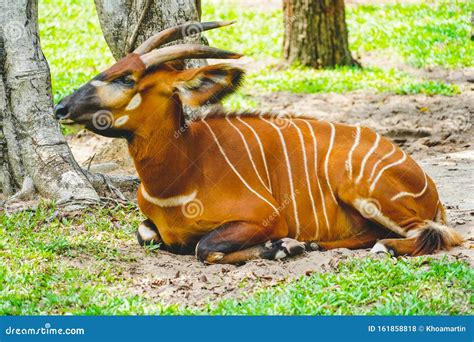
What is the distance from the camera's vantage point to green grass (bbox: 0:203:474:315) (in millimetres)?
4512

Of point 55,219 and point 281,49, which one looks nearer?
point 55,219

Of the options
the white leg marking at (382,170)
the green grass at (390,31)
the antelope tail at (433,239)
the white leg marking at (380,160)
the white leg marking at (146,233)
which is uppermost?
the white leg marking at (380,160)

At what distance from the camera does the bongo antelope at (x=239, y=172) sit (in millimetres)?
5309

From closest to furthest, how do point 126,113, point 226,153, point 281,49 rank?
point 126,113
point 226,153
point 281,49

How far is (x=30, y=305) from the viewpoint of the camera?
458cm

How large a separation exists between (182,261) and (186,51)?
4.39 ft

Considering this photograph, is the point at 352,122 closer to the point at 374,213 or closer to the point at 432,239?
the point at 374,213

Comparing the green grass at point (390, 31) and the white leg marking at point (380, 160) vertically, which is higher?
the white leg marking at point (380, 160)

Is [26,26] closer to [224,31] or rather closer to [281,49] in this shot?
[281,49]

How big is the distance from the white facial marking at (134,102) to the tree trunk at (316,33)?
782cm

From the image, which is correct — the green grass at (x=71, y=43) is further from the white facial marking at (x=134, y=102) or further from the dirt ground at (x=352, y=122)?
the white facial marking at (x=134, y=102)

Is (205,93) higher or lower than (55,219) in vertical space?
higher

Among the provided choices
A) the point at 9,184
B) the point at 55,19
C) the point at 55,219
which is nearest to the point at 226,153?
the point at 55,219

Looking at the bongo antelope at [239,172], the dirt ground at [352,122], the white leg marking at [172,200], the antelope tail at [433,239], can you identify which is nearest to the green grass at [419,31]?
the dirt ground at [352,122]
